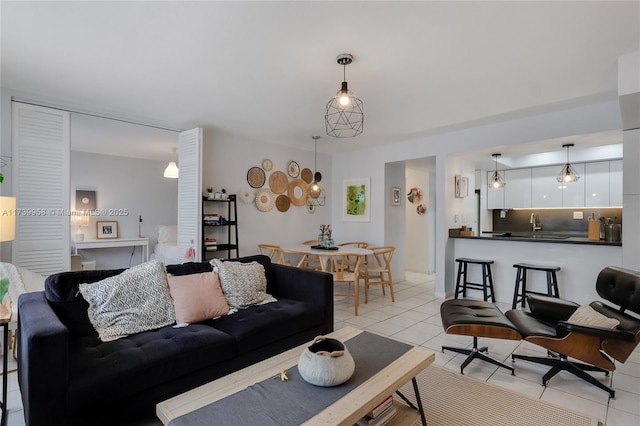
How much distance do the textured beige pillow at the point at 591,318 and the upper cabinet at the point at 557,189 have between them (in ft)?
14.0

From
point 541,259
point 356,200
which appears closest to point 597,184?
point 541,259

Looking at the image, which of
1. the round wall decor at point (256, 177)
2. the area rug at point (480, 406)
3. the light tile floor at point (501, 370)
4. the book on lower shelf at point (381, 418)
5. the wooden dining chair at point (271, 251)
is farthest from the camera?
the round wall decor at point (256, 177)

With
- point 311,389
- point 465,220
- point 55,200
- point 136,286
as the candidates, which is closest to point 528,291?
point 465,220

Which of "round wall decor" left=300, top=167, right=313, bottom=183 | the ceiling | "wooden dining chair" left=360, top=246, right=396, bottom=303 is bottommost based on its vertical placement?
"wooden dining chair" left=360, top=246, right=396, bottom=303

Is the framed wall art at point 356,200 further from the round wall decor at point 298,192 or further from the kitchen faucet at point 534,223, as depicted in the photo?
the kitchen faucet at point 534,223

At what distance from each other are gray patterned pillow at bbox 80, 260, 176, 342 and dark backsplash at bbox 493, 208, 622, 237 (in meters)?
6.59

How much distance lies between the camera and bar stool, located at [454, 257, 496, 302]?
14.5ft

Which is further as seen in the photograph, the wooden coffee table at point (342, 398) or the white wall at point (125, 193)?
the white wall at point (125, 193)

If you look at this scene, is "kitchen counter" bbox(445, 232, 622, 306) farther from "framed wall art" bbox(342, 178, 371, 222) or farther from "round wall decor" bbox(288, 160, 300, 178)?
"round wall decor" bbox(288, 160, 300, 178)

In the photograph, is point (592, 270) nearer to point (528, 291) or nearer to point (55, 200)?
point (528, 291)

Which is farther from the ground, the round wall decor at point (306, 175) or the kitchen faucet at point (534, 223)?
the round wall decor at point (306, 175)

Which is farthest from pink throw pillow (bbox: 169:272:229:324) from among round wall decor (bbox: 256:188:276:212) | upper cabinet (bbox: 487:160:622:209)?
upper cabinet (bbox: 487:160:622:209)

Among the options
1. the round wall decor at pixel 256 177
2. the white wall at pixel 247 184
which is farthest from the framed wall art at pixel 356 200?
the round wall decor at pixel 256 177

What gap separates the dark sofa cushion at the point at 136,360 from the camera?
164cm
